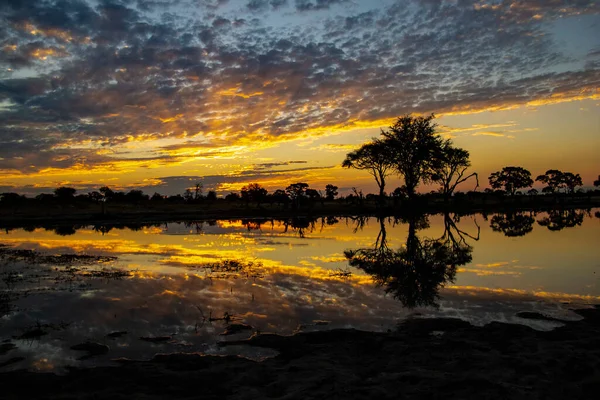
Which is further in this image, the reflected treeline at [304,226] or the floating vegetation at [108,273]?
the reflected treeline at [304,226]

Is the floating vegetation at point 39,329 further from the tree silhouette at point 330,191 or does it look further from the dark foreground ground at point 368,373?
the tree silhouette at point 330,191

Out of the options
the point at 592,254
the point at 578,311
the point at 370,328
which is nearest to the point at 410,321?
the point at 370,328

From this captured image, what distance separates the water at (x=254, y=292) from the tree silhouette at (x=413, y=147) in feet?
145

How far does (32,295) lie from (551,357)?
1518cm

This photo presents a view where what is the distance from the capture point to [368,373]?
23.1 ft

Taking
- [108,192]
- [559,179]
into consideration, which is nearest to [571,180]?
[559,179]

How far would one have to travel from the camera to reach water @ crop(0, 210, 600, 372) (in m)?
9.60

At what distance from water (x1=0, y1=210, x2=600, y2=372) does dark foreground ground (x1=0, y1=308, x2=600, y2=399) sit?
28.2 inches

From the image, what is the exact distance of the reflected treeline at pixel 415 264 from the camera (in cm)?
1334

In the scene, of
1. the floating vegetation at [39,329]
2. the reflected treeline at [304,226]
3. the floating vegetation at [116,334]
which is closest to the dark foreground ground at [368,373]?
the floating vegetation at [116,334]

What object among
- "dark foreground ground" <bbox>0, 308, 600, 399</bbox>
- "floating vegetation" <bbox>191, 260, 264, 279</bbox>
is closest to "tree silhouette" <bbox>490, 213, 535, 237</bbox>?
"floating vegetation" <bbox>191, 260, 264, 279</bbox>

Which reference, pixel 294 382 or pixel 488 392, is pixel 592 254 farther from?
pixel 294 382

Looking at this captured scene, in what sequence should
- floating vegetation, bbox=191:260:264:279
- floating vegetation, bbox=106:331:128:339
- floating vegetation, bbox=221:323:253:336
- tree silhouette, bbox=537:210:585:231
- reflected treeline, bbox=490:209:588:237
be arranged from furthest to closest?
1. tree silhouette, bbox=537:210:585:231
2. reflected treeline, bbox=490:209:588:237
3. floating vegetation, bbox=191:260:264:279
4. floating vegetation, bbox=221:323:253:336
5. floating vegetation, bbox=106:331:128:339

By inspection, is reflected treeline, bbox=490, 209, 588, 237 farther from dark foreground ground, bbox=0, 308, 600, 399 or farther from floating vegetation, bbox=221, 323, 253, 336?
floating vegetation, bbox=221, 323, 253, 336
